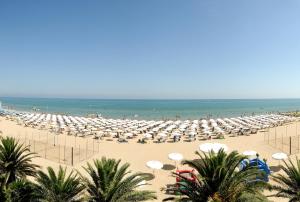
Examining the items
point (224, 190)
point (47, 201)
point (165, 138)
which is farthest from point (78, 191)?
point (165, 138)

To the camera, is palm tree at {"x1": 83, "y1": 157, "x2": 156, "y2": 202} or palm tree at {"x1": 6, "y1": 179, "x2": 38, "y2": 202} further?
palm tree at {"x1": 6, "y1": 179, "x2": 38, "y2": 202}

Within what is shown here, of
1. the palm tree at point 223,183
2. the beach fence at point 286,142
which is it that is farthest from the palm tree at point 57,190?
the beach fence at point 286,142

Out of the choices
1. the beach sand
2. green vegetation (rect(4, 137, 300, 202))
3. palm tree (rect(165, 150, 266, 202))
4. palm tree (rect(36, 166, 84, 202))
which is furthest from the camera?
the beach sand

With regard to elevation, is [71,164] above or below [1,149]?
below

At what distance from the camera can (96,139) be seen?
3784cm

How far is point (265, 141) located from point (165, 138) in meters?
13.5

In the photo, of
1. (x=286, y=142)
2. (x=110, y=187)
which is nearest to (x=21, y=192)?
(x=110, y=187)

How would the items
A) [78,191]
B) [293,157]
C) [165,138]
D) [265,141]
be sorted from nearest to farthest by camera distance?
[78,191] < [293,157] < [265,141] < [165,138]

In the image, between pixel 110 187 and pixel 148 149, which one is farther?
pixel 148 149

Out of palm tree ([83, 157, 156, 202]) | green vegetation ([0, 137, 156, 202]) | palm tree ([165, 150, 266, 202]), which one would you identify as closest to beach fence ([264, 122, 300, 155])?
palm tree ([165, 150, 266, 202])

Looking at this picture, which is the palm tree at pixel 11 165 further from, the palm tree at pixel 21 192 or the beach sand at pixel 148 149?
the beach sand at pixel 148 149

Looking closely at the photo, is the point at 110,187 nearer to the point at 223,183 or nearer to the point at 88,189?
the point at 88,189

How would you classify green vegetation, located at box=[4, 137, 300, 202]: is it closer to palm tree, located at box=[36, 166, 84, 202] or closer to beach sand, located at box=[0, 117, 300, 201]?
palm tree, located at box=[36, 166, 84, 202]

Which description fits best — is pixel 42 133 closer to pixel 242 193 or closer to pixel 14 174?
pixel 14 174
